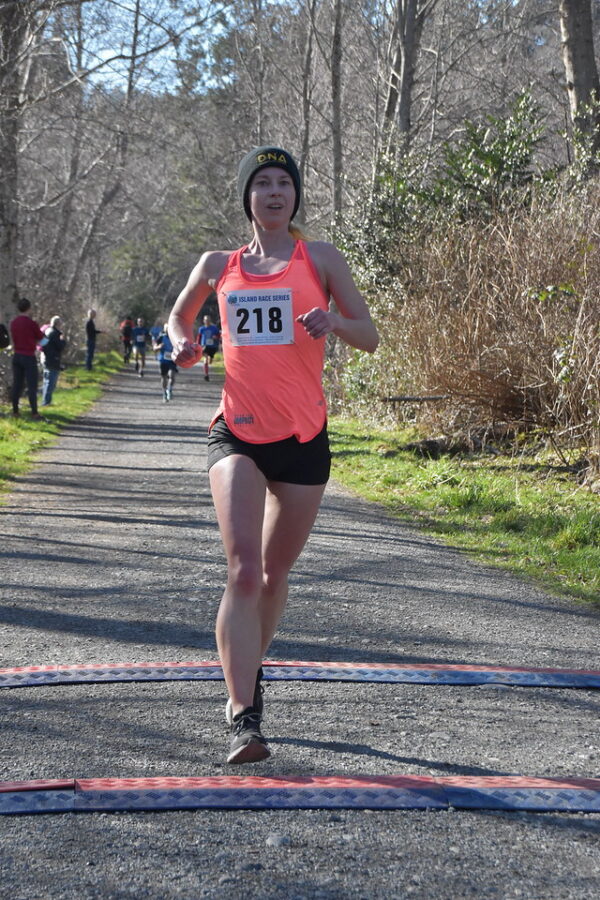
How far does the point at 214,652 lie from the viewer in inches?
228

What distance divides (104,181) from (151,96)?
20.7 metres

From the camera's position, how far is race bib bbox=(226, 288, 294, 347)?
4.17 metres

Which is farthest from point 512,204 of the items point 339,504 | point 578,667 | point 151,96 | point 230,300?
point 230,300

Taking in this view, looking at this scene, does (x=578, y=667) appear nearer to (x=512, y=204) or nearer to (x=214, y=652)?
(x=214, y=652)

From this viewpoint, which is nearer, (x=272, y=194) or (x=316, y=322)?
(x=316, y=322)

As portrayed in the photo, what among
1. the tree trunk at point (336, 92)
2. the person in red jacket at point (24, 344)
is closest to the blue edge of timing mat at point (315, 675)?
the person in red jacket at point (24, 344)

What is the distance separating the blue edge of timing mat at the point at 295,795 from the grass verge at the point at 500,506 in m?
3.97

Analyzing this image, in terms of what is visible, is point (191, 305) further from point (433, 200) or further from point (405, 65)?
point (405, 65)

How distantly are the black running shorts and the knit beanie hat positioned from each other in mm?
915

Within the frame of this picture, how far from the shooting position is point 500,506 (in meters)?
10.9

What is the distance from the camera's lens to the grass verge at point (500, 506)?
8668mm

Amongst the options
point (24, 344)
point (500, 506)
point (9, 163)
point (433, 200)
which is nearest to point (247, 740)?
point (500, 506)

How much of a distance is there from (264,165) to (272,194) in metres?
0.11

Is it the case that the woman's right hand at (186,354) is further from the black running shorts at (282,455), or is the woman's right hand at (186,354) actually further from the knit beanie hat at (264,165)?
the knit beanie hat at (264,165)
